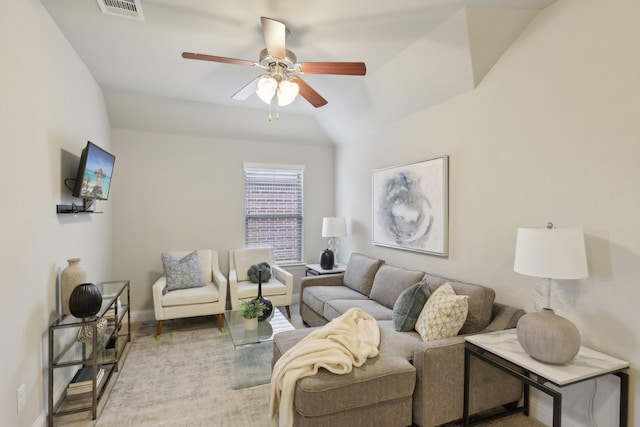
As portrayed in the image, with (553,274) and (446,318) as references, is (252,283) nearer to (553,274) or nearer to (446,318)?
(446,318)

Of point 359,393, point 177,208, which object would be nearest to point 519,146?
point 359,393

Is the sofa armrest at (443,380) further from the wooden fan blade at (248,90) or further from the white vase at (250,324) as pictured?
the wooden fan blade at (248,90)

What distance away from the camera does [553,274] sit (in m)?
1.75

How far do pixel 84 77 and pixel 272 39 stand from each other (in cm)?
220

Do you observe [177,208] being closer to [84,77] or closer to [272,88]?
[84,77]

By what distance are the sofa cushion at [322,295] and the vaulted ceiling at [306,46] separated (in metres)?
2.14

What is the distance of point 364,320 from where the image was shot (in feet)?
8.27

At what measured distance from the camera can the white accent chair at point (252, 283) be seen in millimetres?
3945

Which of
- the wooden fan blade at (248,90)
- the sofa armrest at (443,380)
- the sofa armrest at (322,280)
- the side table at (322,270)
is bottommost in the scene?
the sofa armrest at (443,380)

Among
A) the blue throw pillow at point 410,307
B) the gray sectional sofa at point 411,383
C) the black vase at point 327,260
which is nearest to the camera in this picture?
the gray sectional sofa at point 411,383

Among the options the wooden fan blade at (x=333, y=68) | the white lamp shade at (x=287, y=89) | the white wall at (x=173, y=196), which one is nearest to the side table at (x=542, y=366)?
the wooden fan blade at (x=333, y=68)

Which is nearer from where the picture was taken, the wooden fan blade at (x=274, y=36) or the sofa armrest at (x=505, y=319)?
the wooden fan blade at (x=274, y=36)

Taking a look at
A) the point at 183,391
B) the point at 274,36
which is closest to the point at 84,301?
the point at 183,391

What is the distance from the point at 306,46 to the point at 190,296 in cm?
296
